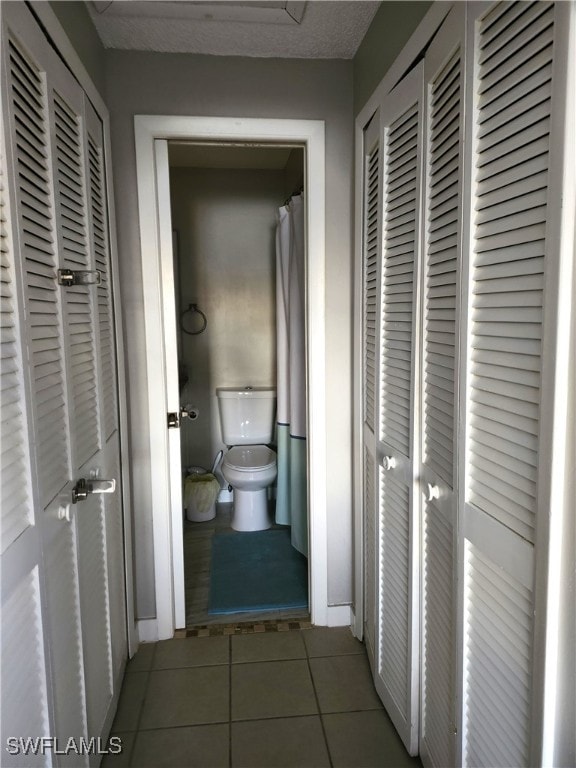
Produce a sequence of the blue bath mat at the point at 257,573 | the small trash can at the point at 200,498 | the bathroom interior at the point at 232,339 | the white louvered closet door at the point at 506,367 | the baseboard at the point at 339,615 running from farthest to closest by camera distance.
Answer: the small trash can at the point at 200,498, the bathroom interior at the point at 232,339, the blue bath mat at the point at 257,573, the baseboard at the point at 339,615, the white louvered closet door at the point at 506,367

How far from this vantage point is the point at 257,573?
2805 millimetres

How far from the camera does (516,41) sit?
0.91 metres

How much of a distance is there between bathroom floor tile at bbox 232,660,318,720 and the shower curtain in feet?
2.65

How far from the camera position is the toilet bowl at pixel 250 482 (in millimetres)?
3186

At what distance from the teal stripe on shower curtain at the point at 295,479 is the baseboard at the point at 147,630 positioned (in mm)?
900

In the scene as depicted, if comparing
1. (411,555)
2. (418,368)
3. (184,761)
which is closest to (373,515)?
(411,555)

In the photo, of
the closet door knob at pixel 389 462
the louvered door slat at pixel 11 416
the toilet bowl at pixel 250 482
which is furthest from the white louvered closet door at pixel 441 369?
the toilet bowl at pixel 250 482

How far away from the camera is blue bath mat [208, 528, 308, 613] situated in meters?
2.52

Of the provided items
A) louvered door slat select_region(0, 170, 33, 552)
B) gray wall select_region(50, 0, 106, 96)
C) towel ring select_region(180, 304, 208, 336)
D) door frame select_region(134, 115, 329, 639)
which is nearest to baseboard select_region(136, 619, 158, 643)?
door frame select_region(134, 115, 329, 639)

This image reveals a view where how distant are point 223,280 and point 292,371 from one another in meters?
1.18

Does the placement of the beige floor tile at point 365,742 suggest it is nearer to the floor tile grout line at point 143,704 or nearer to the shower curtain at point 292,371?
the floor tile grout line at point 143,704

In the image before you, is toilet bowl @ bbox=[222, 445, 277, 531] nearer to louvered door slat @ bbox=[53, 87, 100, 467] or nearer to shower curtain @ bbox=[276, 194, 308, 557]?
shower curtain @ bbox=[276, 194, 308, 557]

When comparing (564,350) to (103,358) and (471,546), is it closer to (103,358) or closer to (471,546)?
(471,546)

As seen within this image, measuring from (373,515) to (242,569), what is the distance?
1206 mm
